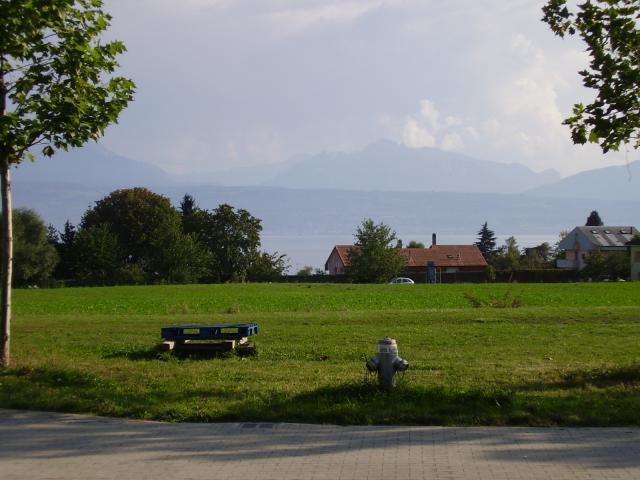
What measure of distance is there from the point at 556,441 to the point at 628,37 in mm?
6265

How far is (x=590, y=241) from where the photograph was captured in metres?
110

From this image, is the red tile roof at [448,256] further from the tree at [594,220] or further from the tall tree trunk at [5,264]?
the tall tree trunk at [5,264]

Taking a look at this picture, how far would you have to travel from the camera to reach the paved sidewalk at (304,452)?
6.55m

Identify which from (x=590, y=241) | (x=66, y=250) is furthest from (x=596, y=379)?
(x=590, y=241)

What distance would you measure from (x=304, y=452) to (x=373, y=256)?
252ft

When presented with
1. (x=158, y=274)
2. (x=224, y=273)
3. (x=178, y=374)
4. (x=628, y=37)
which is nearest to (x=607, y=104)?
(x=628, y=37)

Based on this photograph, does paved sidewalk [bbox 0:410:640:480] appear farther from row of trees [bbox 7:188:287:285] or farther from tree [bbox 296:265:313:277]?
tree [bbox 296:265:313:277]

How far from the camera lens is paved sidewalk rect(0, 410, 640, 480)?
6.55m

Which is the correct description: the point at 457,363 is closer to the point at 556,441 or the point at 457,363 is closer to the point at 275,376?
the point at 275,376

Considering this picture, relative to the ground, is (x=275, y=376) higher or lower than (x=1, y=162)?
lower

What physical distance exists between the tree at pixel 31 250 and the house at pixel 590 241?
2862 inches

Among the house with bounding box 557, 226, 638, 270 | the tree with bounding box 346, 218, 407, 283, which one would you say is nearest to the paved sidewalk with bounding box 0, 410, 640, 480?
the tree with bounding box 346, 218, 407, 283

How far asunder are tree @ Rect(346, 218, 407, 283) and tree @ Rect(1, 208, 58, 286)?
3358cm

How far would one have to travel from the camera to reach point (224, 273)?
305 feet
